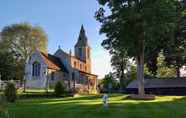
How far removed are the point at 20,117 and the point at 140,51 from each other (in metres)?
27.5

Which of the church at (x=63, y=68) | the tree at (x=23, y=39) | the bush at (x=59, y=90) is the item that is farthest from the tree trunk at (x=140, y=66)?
the tree at (x=23, y=39)

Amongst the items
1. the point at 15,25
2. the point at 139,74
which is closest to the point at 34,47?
the point at 15,25

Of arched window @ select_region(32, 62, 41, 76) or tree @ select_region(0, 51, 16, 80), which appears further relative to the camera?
tree @ select_region(0, 51, 16, 80)

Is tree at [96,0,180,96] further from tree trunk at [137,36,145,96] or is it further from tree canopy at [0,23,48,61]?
tree canopy at [0,23,48,61]

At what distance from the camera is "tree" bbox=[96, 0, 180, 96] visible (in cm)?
4153

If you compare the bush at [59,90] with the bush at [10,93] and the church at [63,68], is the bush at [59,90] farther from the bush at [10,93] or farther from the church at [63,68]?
the bush at [10,93]

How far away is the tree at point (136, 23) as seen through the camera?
41.5 m

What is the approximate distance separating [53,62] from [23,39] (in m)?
9.77

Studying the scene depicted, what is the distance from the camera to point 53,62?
247 ft

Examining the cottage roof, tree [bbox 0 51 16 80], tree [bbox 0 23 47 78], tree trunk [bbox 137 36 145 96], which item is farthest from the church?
tree trunk [bbox 137 36 145 96]

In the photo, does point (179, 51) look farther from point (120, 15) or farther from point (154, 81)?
point (120, 15)

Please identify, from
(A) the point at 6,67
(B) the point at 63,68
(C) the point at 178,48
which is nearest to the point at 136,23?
(C) the point at 178,48

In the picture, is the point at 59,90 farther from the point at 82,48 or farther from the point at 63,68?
the point at 82,48

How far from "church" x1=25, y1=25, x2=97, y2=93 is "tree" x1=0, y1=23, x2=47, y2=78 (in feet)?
15.1
